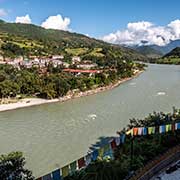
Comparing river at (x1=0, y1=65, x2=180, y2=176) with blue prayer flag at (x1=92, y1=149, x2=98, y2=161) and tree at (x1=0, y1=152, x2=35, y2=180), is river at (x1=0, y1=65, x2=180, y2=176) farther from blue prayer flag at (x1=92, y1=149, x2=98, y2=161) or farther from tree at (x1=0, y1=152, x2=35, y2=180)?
blue prayer flag at (x1=92, y1=149, x2=98, y2=161)

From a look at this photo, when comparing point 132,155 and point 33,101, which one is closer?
point 132,155

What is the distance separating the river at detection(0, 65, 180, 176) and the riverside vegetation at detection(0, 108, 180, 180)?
277 centimetres

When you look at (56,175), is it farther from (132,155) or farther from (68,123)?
(68,123)

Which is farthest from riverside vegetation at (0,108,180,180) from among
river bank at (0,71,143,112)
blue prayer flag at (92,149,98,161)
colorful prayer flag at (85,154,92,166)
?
river bank at (0,71,143,112)

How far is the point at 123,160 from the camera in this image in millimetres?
8727

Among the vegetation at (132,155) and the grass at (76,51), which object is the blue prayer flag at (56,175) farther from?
the grass at (76,51)

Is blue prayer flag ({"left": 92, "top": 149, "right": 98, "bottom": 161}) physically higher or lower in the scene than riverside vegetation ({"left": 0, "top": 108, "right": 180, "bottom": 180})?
higher

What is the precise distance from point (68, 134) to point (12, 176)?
7.78 m

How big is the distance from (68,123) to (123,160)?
922cm

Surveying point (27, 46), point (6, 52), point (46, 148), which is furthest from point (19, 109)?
point (27, 46)

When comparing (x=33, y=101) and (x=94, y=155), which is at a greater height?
(x=94, y=155)

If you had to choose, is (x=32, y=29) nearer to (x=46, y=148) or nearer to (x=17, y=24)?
(x=17, y=24)

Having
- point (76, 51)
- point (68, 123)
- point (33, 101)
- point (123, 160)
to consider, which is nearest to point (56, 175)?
point (123, 160)

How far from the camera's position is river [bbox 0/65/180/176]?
1244 centimetres
